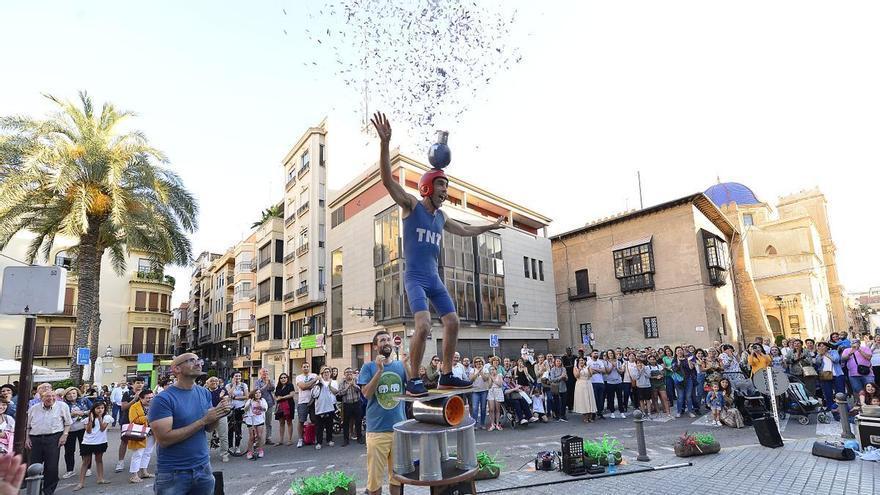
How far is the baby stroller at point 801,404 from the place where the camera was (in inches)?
490

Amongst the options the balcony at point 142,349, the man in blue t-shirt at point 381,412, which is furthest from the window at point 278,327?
the man in blue t-shirt at point 381,412

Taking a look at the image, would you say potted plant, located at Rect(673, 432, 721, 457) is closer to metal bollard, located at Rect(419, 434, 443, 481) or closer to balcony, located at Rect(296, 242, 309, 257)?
metal bollard, located at Rect(419, 434, 443, 481)

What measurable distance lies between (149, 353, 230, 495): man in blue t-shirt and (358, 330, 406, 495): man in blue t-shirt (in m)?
1.74

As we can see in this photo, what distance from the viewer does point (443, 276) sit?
95.3 ft

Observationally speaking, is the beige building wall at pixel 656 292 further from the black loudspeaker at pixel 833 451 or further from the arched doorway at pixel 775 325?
the black loudspeaker at pixel 833 451

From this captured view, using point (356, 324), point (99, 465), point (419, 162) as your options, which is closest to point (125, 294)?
point (356, 324)

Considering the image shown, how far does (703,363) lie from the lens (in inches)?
595

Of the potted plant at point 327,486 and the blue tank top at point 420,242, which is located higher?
the blue tank top at point 420,242

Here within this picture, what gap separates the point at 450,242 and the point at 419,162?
5.11 m

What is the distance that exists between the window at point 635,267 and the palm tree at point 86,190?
1041 inches

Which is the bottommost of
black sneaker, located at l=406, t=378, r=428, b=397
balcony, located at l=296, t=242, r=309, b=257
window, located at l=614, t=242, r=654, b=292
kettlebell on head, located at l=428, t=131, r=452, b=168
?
black sneaker, located at l=406, t=378, r=428, b=397

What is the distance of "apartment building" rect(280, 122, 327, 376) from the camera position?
116ft

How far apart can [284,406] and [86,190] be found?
502 inches

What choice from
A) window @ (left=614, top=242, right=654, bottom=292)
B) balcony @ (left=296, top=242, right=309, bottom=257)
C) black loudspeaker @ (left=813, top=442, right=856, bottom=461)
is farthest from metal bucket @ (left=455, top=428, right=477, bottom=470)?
balcony @ (left=296, top=242, right=309, bottom=257)
